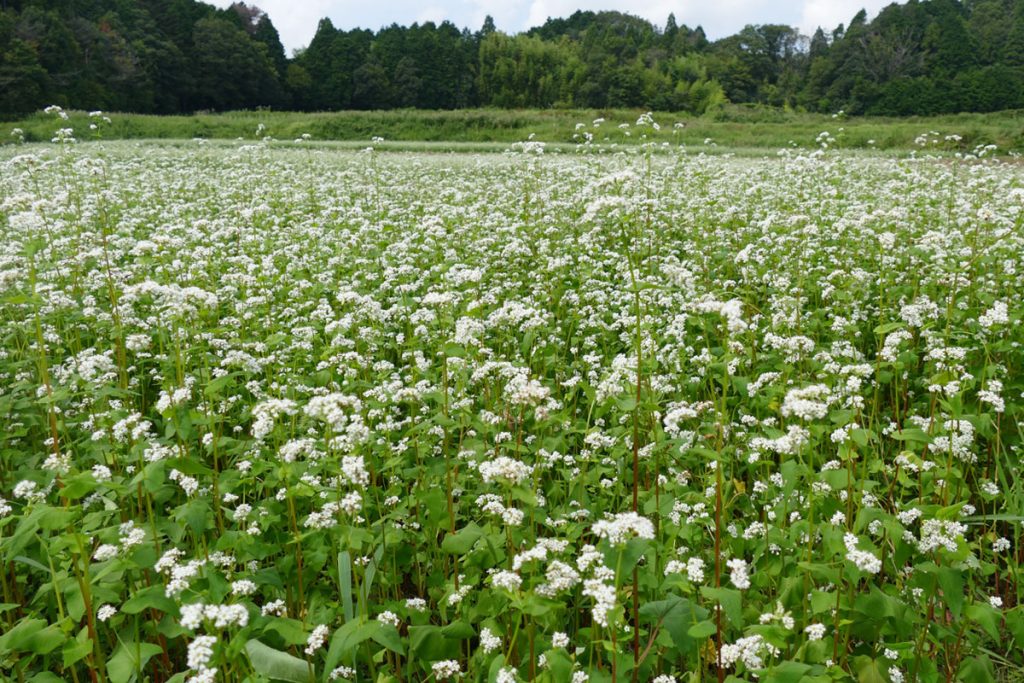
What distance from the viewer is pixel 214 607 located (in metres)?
2.25

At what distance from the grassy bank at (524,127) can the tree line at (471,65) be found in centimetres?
1635

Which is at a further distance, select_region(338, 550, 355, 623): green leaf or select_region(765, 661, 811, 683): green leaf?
select_region(338, 550, 355, 623): green leaf

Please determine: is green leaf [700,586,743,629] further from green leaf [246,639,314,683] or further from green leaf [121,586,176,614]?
green leaf [121,586,176,614]

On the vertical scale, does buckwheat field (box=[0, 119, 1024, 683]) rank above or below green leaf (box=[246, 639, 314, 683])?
above

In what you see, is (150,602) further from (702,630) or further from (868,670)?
(868,670)

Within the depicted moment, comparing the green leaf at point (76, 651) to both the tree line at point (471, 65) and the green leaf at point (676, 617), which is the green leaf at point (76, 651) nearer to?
the green leaf at point (676, 617)

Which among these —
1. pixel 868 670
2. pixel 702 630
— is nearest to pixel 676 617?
pixel 702 630

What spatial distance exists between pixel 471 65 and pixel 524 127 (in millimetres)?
53966

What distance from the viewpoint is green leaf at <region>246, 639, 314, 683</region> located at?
2.73 m

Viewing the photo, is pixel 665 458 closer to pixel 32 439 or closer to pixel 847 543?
pixel 847 543

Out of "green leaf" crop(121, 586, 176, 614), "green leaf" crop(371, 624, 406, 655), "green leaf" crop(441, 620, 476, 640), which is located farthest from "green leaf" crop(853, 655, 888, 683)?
"green leaf" crop(121, 586, 176, 614)

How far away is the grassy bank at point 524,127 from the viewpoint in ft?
107

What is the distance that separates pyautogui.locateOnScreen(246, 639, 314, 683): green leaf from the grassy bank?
30.6 metres

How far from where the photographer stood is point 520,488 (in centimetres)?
312
